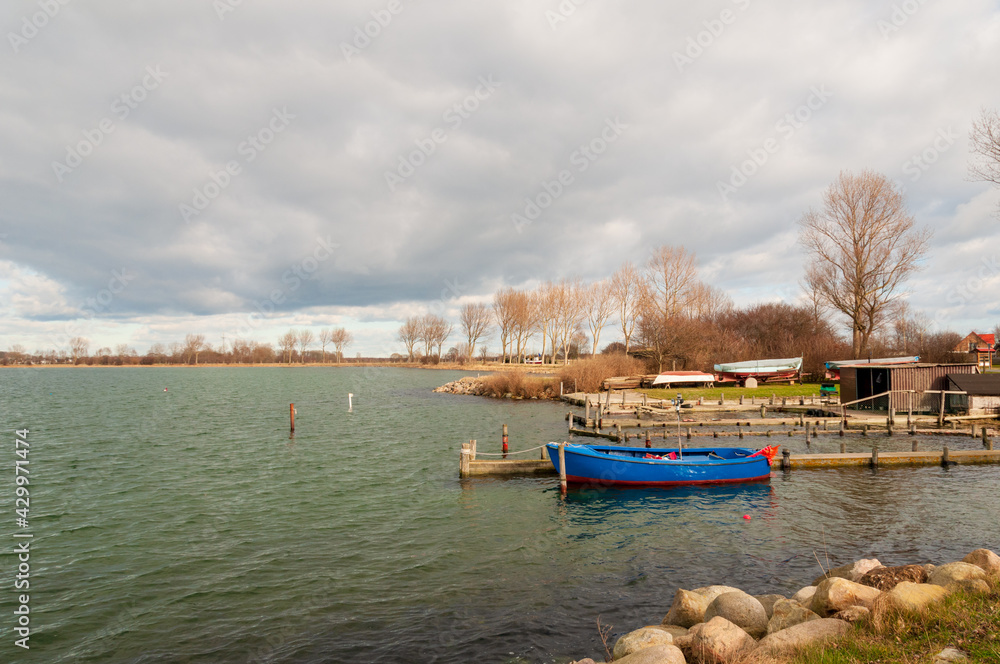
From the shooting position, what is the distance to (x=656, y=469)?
64.7ft

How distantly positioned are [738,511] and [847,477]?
708 cm

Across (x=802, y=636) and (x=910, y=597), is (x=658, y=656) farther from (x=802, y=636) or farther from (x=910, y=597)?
(x=910, y=597)

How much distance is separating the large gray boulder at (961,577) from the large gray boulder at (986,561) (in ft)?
0.69

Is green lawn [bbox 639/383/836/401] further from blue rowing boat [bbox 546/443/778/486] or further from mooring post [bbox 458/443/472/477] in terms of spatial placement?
mooring post [bbox 458/443/472/477]

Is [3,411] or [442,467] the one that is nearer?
[442,467]

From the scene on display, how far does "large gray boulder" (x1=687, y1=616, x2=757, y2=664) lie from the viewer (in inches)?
265

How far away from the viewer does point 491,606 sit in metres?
10.6

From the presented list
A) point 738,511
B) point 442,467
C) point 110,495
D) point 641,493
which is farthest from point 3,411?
point 738,511

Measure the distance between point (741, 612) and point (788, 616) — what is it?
67 cm

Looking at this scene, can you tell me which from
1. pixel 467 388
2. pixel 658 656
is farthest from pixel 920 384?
pixel 467 388

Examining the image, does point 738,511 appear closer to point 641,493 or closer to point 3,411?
point 641,493

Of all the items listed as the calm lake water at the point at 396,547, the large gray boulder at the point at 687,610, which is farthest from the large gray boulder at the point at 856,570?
the large gray boulder at the point at 687,610

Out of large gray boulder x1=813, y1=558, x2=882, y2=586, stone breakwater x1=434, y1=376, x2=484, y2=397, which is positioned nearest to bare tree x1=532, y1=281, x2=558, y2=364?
stone breakwater x1=434, y1=376, x2=484, y2=397

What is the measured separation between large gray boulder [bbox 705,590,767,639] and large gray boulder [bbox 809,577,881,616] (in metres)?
0.79
